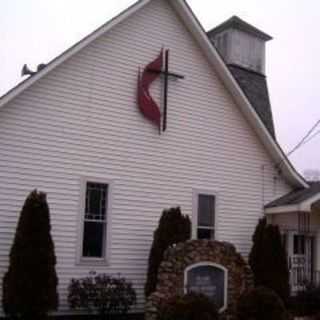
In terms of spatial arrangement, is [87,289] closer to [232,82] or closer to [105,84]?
[105,84]

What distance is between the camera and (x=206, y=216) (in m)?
16.1

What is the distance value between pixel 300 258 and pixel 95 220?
686 centimetres

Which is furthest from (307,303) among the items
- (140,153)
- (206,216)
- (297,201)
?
(140,153)

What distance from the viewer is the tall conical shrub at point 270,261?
51.8ft

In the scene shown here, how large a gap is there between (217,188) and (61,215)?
466cm

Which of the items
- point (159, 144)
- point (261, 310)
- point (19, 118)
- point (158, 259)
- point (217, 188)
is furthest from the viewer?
point (217, 188)

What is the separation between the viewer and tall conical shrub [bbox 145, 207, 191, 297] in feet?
46.0

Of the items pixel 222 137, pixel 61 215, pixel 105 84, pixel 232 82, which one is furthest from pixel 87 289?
pixel 232 82

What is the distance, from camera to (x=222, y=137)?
1644 cm

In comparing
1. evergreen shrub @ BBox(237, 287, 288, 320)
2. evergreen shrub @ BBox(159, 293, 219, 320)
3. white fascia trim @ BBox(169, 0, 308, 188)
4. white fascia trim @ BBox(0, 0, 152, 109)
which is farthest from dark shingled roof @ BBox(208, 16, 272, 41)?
evergreen shrub @ BBox(159, 293, 219, 320)

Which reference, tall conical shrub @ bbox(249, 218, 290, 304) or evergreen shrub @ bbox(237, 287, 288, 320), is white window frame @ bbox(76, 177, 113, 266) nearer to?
evergreen shrub @ bbox(237, 287, 288, 320)

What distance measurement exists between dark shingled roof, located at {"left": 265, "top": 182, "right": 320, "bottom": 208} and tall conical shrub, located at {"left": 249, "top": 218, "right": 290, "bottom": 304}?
0.90m

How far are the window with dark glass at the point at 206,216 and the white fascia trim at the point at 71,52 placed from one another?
4.88m

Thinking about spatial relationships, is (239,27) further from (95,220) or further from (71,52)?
(95,220)
